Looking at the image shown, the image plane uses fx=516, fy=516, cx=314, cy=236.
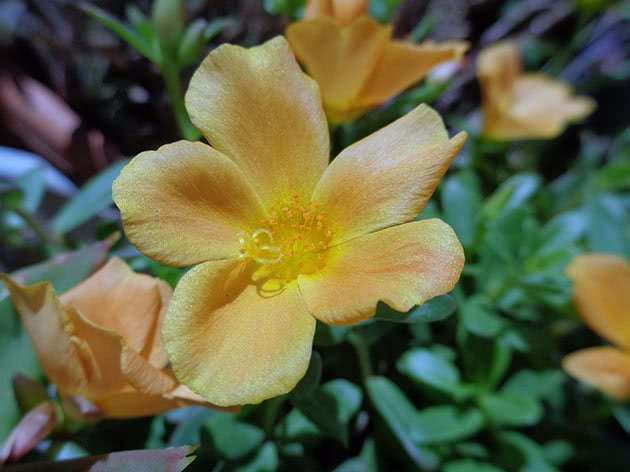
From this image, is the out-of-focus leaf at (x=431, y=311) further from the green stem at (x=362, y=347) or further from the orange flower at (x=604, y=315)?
the orange flower at (x=604, y=315)

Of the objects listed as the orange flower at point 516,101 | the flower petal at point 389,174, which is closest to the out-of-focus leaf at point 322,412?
the flower petal at point 389,174

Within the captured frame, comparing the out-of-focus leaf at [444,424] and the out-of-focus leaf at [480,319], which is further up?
the out-of-focus leaf at [480,319]

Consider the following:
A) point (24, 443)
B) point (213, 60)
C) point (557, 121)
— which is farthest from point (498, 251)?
point (24, 443)

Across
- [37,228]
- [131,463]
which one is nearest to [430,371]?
[131,463]

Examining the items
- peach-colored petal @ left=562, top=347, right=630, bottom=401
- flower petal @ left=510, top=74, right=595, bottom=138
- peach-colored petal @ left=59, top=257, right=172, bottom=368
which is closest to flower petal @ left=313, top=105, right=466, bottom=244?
peach-colored petal @ left=59, top=257, right=172, bottom=368

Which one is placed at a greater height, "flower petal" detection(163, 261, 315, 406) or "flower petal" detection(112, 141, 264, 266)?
"flower petal" detection(112, 141, 264, 266)

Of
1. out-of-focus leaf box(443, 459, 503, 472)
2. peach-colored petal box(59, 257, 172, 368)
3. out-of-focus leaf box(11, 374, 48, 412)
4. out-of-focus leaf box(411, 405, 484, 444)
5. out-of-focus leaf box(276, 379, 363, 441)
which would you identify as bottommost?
out-of-focus leaf box(443, 459, 503, 472)

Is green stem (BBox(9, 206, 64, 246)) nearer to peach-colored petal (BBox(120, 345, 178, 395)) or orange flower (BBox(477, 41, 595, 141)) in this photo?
peach-colored petal (BBox(120, 345, 178, 395))
